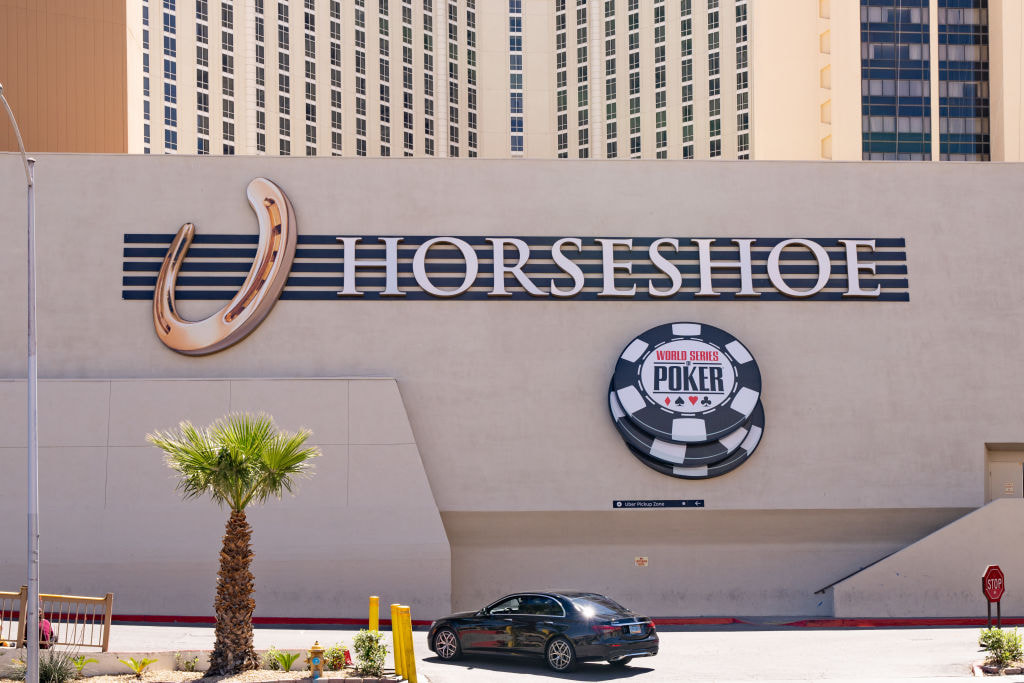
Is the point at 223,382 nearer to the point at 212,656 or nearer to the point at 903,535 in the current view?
the point at 212,656

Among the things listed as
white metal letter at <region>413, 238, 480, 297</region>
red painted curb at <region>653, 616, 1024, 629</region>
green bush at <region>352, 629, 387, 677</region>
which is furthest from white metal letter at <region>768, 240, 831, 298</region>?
green bush at <region>352, 629, 387, 677</region>

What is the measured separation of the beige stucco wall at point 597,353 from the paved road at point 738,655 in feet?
13.6

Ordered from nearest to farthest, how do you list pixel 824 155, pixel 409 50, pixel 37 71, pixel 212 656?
pixel 212 656 → pixel 37 71 → pixel 824 155 → pixel 409 50

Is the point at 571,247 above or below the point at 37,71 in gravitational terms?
below

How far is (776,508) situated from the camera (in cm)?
2959

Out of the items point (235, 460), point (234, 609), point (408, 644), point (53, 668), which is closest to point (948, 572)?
point (408, 644)

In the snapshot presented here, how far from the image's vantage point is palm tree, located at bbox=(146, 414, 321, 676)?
1794 centimetres

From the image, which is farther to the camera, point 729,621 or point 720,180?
point 720,180

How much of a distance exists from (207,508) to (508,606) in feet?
35.2

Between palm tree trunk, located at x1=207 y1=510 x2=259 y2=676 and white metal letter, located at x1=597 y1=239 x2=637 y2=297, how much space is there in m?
14.1

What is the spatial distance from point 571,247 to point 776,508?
856 cm

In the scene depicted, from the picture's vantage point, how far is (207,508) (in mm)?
27984

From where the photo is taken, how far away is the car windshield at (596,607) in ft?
63.3

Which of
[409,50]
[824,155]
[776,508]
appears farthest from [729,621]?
[409,50]
